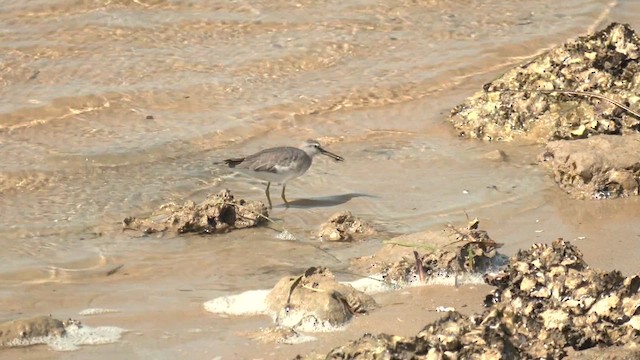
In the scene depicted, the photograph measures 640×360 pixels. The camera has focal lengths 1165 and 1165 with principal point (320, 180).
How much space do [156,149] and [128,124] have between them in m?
0.75

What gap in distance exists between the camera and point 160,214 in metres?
8.09

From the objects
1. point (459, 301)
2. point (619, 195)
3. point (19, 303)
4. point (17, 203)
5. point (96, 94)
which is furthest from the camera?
point (96, 94)

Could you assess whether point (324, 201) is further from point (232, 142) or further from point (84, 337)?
point (84, 337)

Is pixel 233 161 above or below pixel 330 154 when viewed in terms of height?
above

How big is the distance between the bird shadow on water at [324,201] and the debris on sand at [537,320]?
9.59 feet

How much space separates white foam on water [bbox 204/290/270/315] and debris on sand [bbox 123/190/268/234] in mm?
1497

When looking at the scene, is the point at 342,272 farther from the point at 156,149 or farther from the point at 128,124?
the point at 128,124

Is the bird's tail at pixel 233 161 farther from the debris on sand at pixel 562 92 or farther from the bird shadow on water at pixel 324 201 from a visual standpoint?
the debris on sand at pixel 562 92

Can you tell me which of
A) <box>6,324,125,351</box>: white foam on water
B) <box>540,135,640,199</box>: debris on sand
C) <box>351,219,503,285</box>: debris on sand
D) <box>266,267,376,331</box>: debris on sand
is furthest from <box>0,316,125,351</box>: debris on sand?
<box>540,135,640,199</box>: debris on sand

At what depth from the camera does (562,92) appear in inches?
380

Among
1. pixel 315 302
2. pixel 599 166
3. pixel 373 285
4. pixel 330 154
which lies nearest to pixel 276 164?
pixel 330 154

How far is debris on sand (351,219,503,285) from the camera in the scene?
634 centimetres

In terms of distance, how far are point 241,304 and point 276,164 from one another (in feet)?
8.63

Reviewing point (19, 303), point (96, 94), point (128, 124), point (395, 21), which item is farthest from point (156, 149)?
point (395, 21)
